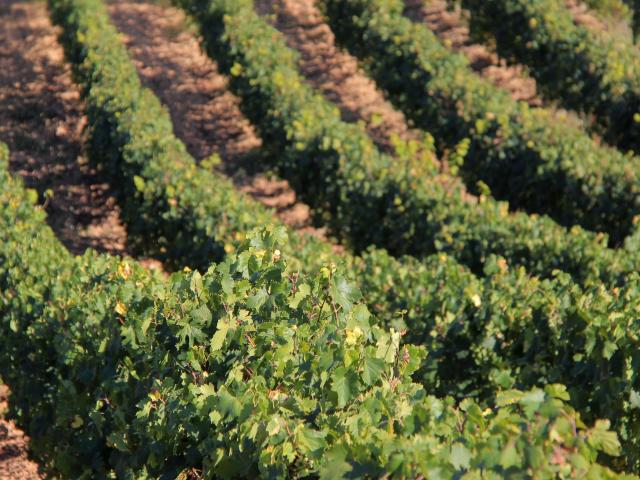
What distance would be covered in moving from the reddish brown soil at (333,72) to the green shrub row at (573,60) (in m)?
2.62

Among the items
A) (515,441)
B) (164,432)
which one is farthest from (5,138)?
(515,441)

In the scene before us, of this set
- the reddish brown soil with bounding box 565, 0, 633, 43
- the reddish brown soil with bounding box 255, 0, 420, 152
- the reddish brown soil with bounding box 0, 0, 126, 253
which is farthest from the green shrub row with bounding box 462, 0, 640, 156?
the reddish brown soil with bounding box 0, 0, 126, 253

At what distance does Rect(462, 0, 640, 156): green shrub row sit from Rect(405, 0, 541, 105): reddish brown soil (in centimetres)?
63

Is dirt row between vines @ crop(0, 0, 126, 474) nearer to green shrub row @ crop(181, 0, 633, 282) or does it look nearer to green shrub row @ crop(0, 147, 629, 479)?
green shrub row @ crop(0, 147, 629, 479)

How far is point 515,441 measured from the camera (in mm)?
3439

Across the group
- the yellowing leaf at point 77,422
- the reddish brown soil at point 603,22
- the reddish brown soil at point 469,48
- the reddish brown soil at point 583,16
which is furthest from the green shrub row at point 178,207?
the reddish brown soil at point 583,16

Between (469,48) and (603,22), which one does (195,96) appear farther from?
(603,22)

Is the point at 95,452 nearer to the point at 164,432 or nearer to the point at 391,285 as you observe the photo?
the point at 164,432

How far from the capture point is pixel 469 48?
18609 mm

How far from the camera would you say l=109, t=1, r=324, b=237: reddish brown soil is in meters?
14.7

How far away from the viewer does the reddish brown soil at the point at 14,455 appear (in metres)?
8.60

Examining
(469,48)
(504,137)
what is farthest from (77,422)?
(469,48)

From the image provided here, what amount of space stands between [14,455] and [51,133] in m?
8.64

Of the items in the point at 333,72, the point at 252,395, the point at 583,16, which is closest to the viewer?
the point at 252,395
